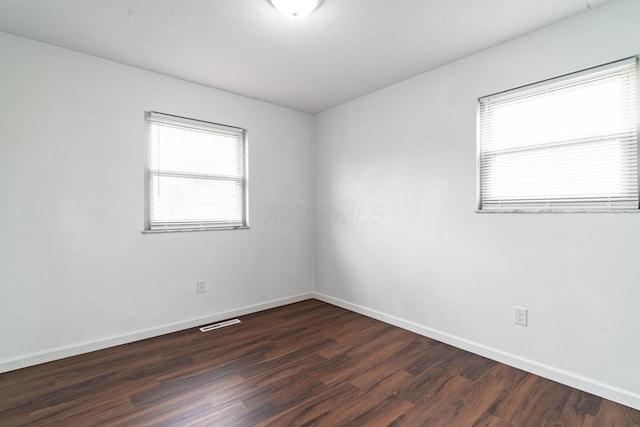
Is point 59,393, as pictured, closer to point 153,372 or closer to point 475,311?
point 153,372

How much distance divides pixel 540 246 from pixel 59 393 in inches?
142

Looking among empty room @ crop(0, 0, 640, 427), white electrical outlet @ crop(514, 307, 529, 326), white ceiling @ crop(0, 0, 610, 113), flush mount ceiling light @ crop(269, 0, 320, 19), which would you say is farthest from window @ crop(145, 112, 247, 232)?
white electrical outlet @ crop(514, 307, 529, 326)

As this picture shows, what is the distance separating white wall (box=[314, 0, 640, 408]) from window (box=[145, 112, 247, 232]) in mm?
1240

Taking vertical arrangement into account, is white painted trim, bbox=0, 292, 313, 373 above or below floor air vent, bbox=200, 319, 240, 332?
above

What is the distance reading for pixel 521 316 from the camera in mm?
2398

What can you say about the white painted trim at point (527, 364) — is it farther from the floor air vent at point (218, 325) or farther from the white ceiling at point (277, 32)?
the white ceiling at point (277, 32)

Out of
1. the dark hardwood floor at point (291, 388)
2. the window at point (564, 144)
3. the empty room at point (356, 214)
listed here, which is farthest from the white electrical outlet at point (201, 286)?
the window at point (564, 144)

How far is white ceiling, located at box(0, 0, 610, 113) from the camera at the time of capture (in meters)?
2.05

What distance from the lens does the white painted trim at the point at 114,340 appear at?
2408mm

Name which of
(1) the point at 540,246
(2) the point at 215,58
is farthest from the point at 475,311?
(2) the point at 215,58

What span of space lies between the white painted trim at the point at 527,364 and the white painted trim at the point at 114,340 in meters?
1.55

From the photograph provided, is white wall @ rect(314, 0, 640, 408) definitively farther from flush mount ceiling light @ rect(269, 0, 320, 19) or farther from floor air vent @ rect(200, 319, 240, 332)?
flush mount ceiling light @ rect(269, 0, 320, 19)

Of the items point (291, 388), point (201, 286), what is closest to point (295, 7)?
point (291, 388)

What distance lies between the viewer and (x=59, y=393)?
209 centimetres
